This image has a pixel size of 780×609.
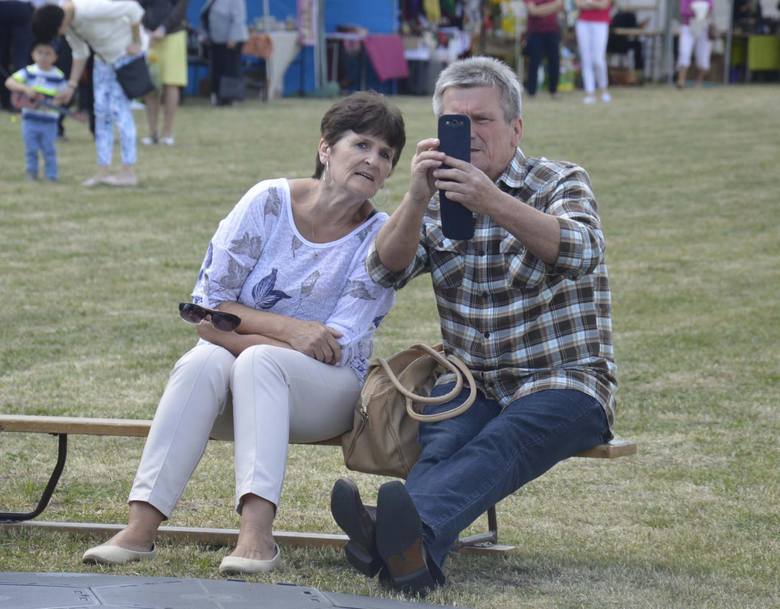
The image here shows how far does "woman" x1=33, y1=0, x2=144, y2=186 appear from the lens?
35.7ft

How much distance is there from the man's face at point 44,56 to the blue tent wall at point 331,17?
10032mm

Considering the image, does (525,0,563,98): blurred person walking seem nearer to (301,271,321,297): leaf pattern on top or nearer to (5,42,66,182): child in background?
(5,42,66,182): child in background

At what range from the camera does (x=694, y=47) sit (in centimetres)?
2464

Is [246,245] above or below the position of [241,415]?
above

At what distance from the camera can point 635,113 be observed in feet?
58.9

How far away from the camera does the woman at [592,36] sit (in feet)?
63.3

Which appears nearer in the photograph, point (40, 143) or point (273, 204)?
point (273, 204)

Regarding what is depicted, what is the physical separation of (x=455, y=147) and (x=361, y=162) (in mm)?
387

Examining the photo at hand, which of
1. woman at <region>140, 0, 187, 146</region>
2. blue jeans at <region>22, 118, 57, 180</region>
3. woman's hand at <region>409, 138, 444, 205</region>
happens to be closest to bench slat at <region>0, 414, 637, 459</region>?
woman's hand at <region>409, 138, 444, 205</region>

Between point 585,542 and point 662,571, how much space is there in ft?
1.14

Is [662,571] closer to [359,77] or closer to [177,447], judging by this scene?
[177,447]

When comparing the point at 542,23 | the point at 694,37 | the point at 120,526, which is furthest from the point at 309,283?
the point at 694,37

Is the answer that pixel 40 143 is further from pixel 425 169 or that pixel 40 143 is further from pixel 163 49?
pixel 425 169

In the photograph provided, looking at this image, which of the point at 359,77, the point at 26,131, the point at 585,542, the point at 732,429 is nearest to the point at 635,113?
the point at 359,77
